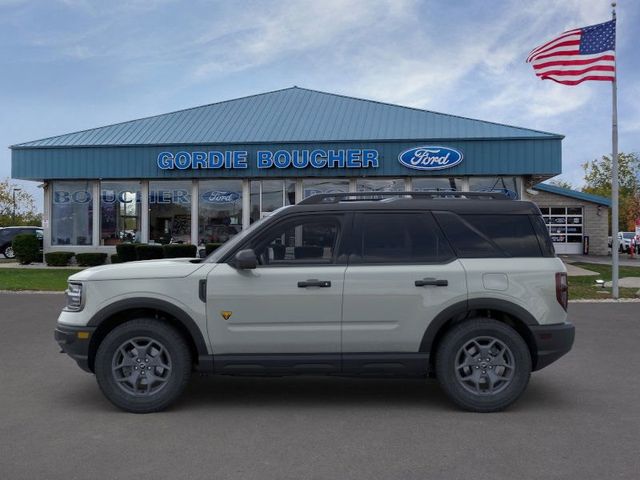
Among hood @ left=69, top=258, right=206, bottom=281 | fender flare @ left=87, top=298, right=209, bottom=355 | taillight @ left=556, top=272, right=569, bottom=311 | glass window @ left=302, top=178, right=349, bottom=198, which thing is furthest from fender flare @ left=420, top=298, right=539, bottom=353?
glass window @ left=302, top=178, right=349, bottom=198

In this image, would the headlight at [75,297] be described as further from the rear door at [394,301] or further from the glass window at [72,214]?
the glass window at [72,214]

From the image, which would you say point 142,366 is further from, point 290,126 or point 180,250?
point 290,126

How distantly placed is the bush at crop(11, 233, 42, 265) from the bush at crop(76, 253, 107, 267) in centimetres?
275

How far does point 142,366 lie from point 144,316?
0.46 meters

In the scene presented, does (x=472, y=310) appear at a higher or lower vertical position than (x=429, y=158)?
lower


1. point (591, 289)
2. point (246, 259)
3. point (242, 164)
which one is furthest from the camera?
point (242, 164)

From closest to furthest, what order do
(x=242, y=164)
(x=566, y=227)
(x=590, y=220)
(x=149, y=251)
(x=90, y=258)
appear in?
(x=149, y=251), (x=242, y=164), (x=90, y=258), (x=590, y=220), (x=566, y=227)

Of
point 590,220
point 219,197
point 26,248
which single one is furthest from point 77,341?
point 590,220

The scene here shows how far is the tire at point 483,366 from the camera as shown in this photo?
212 inches

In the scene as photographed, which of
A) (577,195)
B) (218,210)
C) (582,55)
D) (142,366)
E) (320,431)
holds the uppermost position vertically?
(582,55)

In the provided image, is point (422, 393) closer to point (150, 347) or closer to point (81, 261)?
point (150, 347)

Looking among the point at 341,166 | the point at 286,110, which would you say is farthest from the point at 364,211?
the point at 286,110

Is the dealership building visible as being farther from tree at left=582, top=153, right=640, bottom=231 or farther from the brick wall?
tree at left=582, top=153, right=640, bottom=231

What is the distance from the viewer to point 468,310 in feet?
17.8
